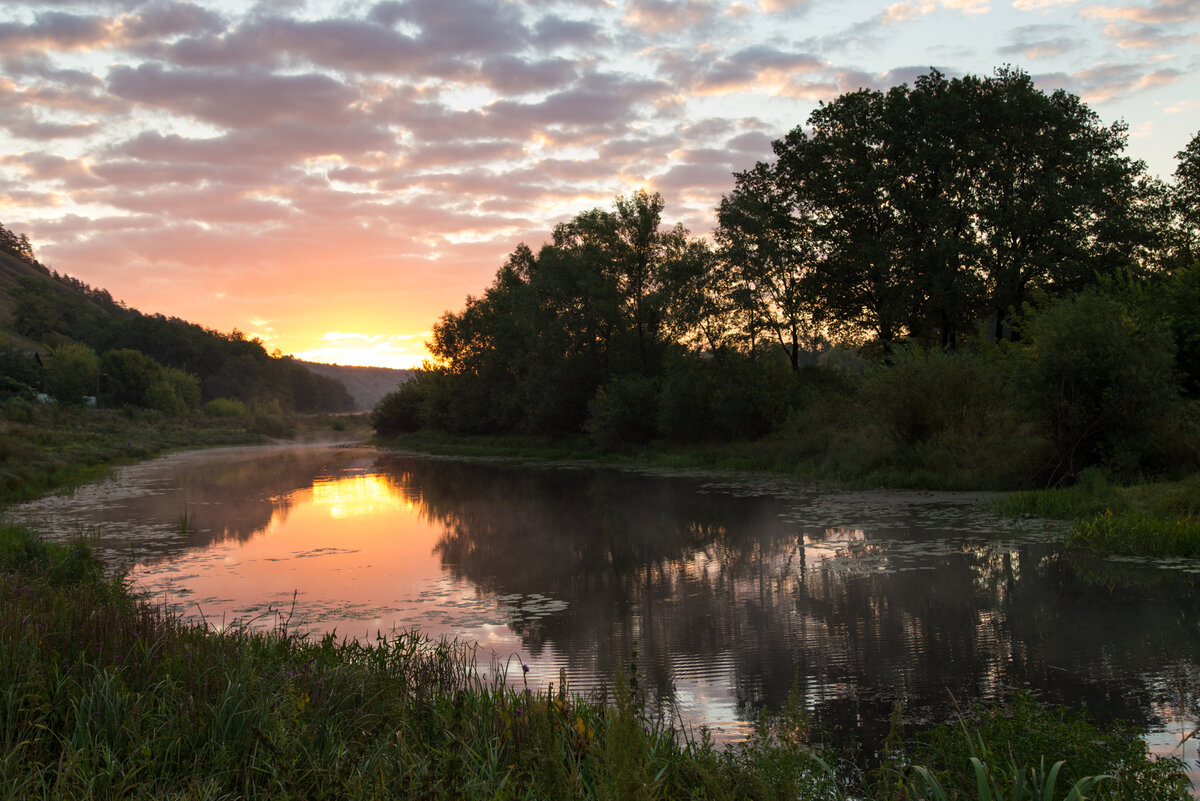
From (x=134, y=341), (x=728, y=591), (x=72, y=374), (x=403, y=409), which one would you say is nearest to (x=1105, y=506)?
(x=728, y=591)

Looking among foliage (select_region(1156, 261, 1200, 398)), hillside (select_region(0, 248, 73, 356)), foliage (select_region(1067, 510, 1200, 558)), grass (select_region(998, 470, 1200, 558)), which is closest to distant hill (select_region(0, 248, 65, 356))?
hillside (select_region(0, 248, 73, 356))

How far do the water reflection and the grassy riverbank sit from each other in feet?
2.96

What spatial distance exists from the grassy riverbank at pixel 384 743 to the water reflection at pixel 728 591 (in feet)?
2.96

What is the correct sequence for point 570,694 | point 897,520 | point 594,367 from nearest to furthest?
point 570,694 < point 897,520 < point 594,367

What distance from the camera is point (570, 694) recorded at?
21.3 ft

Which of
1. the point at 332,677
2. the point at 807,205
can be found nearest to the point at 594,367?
the point at 807,205

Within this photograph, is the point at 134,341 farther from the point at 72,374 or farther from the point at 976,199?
the point at 976,199

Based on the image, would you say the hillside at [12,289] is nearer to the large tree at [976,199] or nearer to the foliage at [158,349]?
the foliage at [158,349]

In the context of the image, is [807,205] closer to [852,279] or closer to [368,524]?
[852,279]

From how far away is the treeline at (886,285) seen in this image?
21.7 metres

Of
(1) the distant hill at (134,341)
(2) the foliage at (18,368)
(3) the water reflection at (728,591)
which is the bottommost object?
(3) the water reflection at (728,591)

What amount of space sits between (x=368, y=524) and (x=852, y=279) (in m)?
22.2

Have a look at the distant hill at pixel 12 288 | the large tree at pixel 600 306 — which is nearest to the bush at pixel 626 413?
the large tree at pixel 600 306

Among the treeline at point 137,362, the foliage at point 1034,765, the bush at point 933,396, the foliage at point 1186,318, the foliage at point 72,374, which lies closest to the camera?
the foliage at point 1034,765
